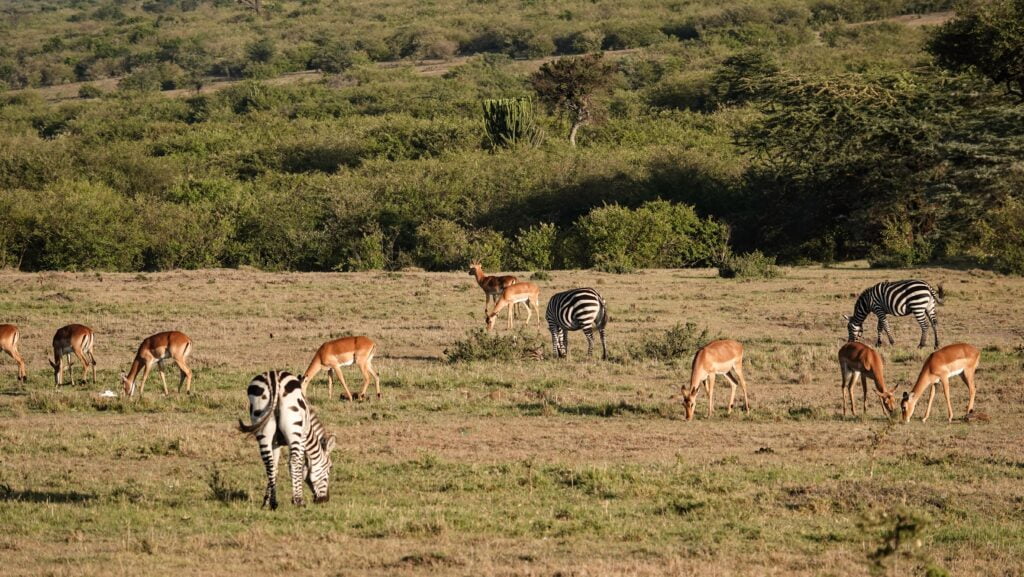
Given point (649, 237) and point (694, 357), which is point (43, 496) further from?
point (649, 237)

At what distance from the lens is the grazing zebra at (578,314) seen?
18719mm

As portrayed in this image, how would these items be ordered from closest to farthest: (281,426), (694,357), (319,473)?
1. (281,426)
2. (319,473)
3. (694,357)

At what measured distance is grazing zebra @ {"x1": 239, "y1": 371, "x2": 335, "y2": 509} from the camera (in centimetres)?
977

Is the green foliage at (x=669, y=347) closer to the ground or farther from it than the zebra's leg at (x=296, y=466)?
farther from it

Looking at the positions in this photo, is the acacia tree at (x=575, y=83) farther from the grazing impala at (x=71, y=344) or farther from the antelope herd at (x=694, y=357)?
the grazing impala at (x=71, y=344)

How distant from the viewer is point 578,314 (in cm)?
1870

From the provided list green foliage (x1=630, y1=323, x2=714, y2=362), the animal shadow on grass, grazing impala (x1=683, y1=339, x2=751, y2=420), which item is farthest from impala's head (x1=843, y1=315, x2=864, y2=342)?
the animal shadow on grass

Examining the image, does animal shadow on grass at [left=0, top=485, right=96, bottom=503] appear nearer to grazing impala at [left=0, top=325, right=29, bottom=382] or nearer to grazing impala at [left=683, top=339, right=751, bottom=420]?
grazing impala at [left=683, top=339, right=751, bottom=420]

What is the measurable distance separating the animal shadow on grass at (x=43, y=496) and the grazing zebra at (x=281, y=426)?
1.69 meters

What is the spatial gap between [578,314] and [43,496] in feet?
31.1

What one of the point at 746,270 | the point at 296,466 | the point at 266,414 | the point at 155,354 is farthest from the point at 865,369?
the point at 746,270

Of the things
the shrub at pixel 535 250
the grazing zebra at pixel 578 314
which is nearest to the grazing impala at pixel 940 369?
the grazing zebra at pixel 578 314

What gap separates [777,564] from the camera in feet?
28.4

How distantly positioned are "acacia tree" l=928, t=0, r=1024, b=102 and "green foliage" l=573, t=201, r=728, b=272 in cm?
819
